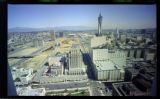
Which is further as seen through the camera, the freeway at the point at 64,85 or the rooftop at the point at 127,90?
the freeway at the point at 64,85

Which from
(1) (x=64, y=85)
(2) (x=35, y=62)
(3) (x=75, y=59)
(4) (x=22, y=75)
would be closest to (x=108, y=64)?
(3) (x=75, y=59)

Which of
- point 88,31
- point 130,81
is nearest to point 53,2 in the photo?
point 88,31

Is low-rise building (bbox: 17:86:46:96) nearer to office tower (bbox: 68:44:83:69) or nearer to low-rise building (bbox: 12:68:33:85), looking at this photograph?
low-rise building (bbox: 12:68:33:85)

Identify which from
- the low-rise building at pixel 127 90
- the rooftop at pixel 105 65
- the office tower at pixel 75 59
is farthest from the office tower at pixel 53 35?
the low-rise building at pixel 127 90

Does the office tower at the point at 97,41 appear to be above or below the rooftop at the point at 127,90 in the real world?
above

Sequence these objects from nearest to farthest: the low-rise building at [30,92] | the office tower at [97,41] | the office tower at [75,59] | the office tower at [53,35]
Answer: the low-rise building at [30,92]
the office tower at [75,59]
the office tower at [53,35]
the office tower at [97,41]

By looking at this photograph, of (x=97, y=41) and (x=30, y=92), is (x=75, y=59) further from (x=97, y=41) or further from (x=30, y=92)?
(x=30, y=92)

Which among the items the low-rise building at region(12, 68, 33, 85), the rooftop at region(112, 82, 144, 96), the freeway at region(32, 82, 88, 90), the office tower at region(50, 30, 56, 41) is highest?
the office tower at region(50, 30, 56, 41)

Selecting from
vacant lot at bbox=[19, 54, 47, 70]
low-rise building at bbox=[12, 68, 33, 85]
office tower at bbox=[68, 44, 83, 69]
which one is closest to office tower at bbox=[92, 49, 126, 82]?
office tower at bbox=[68, 44, 83, 69]

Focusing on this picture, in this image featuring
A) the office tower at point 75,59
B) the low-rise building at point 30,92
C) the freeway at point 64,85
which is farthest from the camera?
the office tower at point 75,59

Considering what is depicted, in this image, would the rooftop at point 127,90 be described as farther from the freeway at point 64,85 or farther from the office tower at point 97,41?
the office tower at point 97,41

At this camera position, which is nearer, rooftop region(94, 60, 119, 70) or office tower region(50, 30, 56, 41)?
rooftop region(94, 60, 119, 70)

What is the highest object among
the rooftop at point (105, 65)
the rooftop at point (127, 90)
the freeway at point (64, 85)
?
the rooftop at point (105, 65)
